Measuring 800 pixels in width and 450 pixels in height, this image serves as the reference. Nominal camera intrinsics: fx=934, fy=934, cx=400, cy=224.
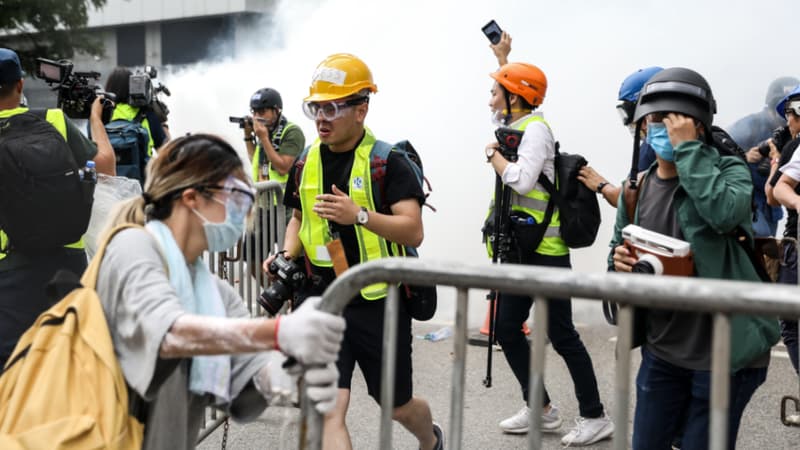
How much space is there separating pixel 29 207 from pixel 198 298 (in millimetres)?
1784

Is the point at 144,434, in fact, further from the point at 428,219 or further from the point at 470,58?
the point at 470,58

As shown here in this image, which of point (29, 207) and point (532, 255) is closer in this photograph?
point (29, 207)

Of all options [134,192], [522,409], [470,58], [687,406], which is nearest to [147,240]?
[687,406]

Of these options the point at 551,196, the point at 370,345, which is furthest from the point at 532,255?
the point at 370,345

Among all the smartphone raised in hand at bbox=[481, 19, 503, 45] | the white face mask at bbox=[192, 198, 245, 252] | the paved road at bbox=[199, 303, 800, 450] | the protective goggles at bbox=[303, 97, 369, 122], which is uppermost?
the smartphone raised in hand at bbox=[481, 19, 503, 45]

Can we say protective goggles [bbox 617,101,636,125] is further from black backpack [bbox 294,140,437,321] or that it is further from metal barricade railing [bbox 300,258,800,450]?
metal barricade railing [bbox 300,258,800,450]

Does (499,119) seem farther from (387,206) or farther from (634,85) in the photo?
(387,206)

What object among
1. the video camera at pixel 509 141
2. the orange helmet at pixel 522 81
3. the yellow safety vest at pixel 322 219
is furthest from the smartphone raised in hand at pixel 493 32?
the yellow safety vest at pixel 322 219

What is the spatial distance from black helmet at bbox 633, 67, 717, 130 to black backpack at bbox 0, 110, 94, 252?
7.83 ft

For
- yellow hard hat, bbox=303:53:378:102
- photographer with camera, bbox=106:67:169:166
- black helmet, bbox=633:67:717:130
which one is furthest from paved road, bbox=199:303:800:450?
photographer with camera, bbox=106:67:169:166

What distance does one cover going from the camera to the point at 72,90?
223 inches

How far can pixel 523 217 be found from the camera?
185 inches

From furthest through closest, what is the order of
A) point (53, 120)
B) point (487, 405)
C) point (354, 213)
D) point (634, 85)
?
1. point (487, 405)
2. point (634, 85)
3. point (53, 120)
4. point (354, 213)

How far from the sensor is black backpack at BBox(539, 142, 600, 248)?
4594 mm
